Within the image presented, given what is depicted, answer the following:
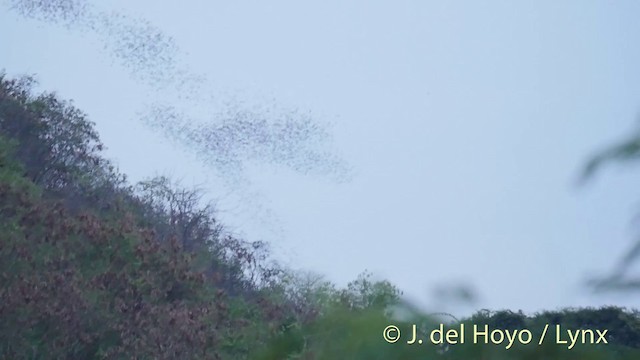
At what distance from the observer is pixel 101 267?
15508 mm

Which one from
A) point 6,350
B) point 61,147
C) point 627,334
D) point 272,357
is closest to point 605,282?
point 627,334

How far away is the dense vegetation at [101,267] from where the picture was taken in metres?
13.3

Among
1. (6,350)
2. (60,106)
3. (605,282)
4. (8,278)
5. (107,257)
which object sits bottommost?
(605,282)

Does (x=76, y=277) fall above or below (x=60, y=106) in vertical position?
below

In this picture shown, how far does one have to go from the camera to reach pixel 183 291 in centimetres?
1673

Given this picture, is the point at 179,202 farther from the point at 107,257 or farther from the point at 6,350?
the point at 6,350

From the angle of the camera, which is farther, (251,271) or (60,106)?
(251,271)

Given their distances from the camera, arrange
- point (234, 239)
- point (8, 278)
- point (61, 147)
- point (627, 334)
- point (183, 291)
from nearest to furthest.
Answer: point (627, 334), point (8, 278), point (183, 291), point (61, 147), point (234, 239)

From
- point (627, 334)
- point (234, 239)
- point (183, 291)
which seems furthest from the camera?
point (234, 239)

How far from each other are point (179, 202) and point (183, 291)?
7.39 meters

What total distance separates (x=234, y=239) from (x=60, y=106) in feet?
16.1

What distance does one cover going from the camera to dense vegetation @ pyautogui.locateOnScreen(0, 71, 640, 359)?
1330 centimetres

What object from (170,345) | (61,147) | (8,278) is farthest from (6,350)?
(61,147)

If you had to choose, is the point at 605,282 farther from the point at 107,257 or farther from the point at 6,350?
the point at 107,257
